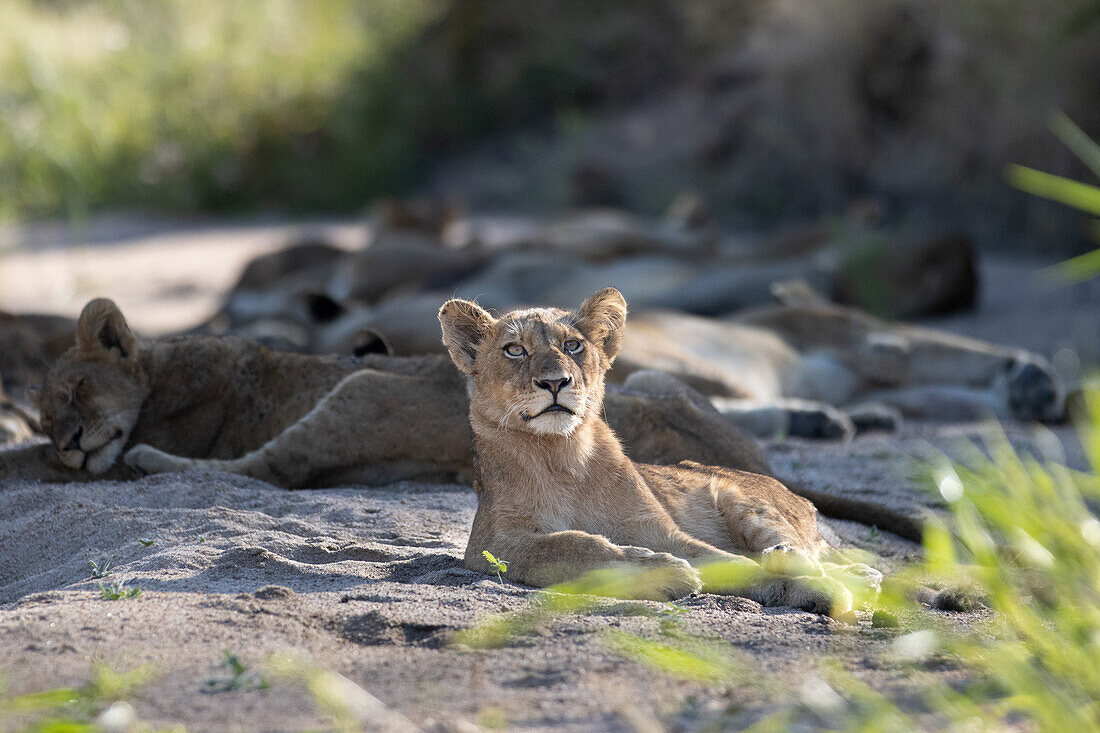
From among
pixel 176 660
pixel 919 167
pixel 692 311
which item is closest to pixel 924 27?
pixel 919 167

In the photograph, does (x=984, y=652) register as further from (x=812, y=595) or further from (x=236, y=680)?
(x=236, y=680)

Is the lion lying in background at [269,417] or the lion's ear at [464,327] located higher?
the lion's ear at [464,327]

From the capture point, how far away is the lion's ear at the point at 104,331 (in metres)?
5.38

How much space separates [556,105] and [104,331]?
15.8m

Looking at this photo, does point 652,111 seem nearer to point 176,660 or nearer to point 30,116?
point 30,116

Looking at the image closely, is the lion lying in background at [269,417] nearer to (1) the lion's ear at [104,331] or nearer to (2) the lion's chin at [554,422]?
(1) the lion's ear at [104,331]

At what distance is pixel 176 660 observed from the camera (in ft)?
9.16

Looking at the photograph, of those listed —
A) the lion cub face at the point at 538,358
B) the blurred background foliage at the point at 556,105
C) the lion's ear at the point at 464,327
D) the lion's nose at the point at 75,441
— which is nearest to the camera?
the lion cub face at the point at 538,358

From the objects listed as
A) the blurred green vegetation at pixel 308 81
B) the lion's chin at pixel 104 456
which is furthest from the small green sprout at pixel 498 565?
the blurred green vegetation at pixel 308 81

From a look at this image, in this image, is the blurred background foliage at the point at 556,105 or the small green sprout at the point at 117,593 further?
the blurred background foliage at the point at 556,105

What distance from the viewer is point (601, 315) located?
161 inches

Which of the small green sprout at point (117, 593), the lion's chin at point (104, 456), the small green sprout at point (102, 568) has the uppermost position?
the small green sprout at point (117, 593)

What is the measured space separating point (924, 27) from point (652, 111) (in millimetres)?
5673

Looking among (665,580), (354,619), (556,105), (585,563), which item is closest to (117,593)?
(354,619)
